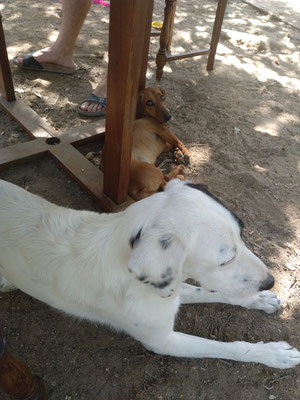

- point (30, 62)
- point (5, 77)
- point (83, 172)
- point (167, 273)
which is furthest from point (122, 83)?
point (30, 62)

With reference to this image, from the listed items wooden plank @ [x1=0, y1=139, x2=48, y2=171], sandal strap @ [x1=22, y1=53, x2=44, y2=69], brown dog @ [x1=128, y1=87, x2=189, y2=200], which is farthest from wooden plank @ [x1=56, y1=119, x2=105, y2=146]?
sandal strap @ [x1=22, y1=53, x2=44, y2=69]

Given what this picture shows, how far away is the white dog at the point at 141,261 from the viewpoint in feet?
4.98

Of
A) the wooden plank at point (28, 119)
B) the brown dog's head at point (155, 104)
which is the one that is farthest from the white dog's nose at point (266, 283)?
the wooden plank at point (28, 119)

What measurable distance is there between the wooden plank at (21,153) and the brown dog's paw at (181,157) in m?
1.34

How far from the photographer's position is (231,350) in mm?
2080

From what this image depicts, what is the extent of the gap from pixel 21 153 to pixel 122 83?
149 centimetres

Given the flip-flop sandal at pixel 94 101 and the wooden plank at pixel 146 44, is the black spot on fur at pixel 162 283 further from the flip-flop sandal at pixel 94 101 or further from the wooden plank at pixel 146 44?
the flip-flop sandal at pixel 94 101

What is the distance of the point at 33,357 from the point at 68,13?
411 centimetres

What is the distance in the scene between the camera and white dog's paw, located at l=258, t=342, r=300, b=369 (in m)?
2.11

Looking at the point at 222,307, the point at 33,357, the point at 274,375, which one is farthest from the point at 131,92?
the point at 274,375

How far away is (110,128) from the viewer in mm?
2574

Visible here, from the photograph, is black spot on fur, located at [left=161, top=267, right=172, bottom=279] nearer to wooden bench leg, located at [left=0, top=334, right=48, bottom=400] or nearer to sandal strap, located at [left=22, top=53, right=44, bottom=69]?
wooden bench leg, located at [left=0, top=334, right=48, bottom=400]

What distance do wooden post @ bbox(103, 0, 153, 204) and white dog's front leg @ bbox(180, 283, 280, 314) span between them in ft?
3.16

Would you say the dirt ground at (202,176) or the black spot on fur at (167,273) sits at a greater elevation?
the black spot on fur at (167,273)
